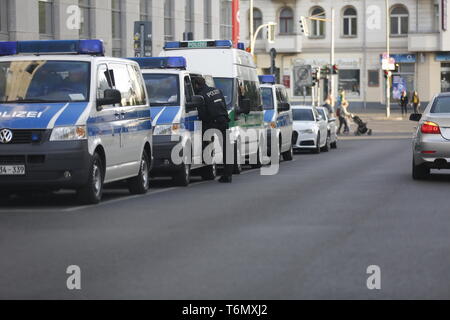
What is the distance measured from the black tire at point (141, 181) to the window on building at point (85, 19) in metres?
24.6

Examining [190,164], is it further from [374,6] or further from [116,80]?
[374,6]

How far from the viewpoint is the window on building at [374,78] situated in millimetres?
83438

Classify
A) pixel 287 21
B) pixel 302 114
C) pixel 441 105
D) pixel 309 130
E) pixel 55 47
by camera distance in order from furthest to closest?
pixel 287 21 < pixel 302 114 < pixel 309 130 < pixel 441 105 < pixel 55 47

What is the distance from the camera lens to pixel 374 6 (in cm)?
8256

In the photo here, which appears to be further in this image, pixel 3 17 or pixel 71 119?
pixel 3 17

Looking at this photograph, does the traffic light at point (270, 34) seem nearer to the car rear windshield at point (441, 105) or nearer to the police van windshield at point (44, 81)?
the car rear windshield at point (441, 105)

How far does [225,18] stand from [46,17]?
20.7 meters

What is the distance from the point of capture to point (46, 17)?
40188mm

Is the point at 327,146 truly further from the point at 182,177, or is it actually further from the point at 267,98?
the point at 182,177

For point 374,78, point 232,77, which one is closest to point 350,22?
point 374,78

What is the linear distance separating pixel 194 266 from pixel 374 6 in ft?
244

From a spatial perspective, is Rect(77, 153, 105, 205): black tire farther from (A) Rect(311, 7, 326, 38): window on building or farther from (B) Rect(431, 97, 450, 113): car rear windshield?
(A) Rect(311, 7, 326, 38): window on building

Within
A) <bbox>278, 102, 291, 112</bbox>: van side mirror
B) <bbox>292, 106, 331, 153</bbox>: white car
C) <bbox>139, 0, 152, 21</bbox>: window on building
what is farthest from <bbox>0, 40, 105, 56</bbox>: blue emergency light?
<bbox>139, 0, 152, 21</bbox>: window on building

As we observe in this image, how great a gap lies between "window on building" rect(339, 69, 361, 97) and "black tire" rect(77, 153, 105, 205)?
6808 cm
